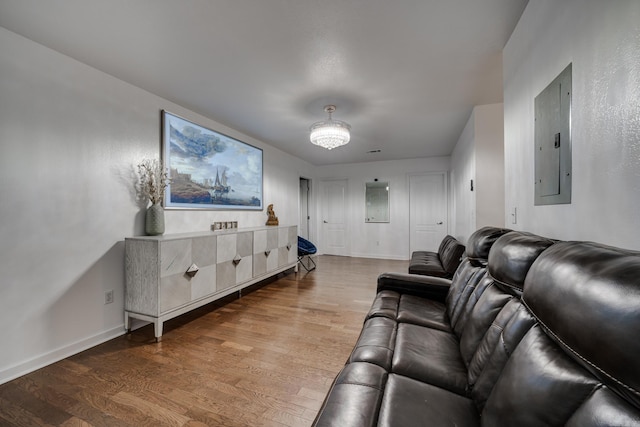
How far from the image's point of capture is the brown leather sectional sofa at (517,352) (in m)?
0.52

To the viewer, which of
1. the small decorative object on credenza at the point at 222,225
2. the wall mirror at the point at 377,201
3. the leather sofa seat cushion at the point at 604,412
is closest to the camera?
the leather sofa seat cushion at the point at 604,412

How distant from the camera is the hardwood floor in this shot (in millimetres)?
1442

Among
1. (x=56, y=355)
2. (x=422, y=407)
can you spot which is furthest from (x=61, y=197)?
(x=422, y=407)

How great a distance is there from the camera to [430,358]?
1.22 metres

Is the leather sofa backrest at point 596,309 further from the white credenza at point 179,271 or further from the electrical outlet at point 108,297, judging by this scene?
the electrical outlet at point 108,297

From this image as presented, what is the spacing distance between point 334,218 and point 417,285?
474 centimetres

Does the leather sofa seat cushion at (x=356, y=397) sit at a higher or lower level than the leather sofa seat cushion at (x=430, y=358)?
higher

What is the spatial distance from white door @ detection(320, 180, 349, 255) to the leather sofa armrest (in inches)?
175

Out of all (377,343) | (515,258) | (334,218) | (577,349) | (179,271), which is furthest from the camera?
(334,218)

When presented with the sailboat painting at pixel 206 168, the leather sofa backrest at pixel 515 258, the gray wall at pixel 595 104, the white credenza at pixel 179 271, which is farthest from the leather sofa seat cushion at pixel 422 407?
the sailboat painting at pixel 206 168

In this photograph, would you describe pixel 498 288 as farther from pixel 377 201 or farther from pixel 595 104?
pixel 377 201

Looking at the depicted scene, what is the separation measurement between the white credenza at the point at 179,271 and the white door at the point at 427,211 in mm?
4228

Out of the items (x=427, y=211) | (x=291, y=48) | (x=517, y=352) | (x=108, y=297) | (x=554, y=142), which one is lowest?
(x=108, y=297)

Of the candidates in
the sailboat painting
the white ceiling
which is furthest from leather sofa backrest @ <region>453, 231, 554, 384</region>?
the sailboat painting
